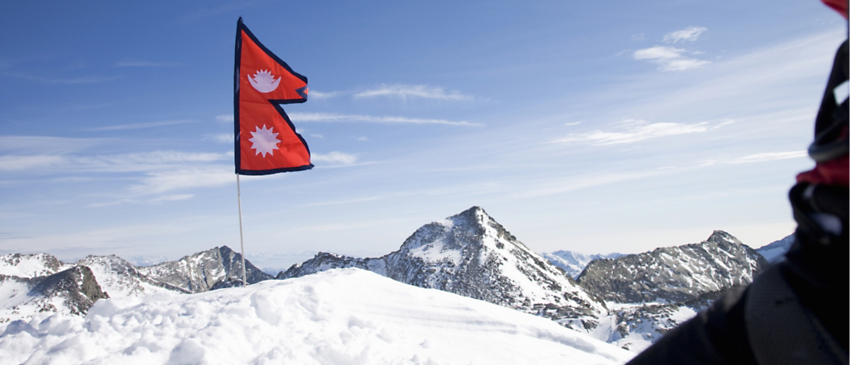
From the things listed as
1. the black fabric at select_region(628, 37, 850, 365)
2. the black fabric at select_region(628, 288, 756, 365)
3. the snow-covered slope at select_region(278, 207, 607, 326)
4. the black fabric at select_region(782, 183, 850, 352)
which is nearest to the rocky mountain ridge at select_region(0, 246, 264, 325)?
the snow-covered slope at select_region(278, 207, 607, 326)

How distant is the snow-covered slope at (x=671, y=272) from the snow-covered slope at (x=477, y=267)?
47.4 m

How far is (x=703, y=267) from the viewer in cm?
17825

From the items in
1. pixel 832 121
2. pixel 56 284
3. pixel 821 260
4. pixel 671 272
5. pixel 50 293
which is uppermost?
pixel 832 121

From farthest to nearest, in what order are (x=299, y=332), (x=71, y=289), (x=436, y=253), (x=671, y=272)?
(x=671, y=272) → (x=71, y=289) → (x=436, y=253) → (x=299, y=332)

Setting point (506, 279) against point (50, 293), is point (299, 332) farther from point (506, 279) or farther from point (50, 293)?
point (50, 293)

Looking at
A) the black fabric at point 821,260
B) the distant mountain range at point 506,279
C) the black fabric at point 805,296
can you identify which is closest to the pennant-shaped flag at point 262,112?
the black fabric at point 805,296

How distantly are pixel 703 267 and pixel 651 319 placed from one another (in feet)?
432

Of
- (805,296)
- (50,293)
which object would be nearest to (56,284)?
(50,293)

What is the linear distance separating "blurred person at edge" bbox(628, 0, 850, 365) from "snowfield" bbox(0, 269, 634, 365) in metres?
6.99

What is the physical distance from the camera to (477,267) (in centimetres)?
9231

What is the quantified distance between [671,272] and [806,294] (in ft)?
626

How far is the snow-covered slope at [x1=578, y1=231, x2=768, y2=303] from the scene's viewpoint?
477 feet

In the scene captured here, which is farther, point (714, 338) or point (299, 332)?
point (299, 332)

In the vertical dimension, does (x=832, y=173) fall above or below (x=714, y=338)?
above
